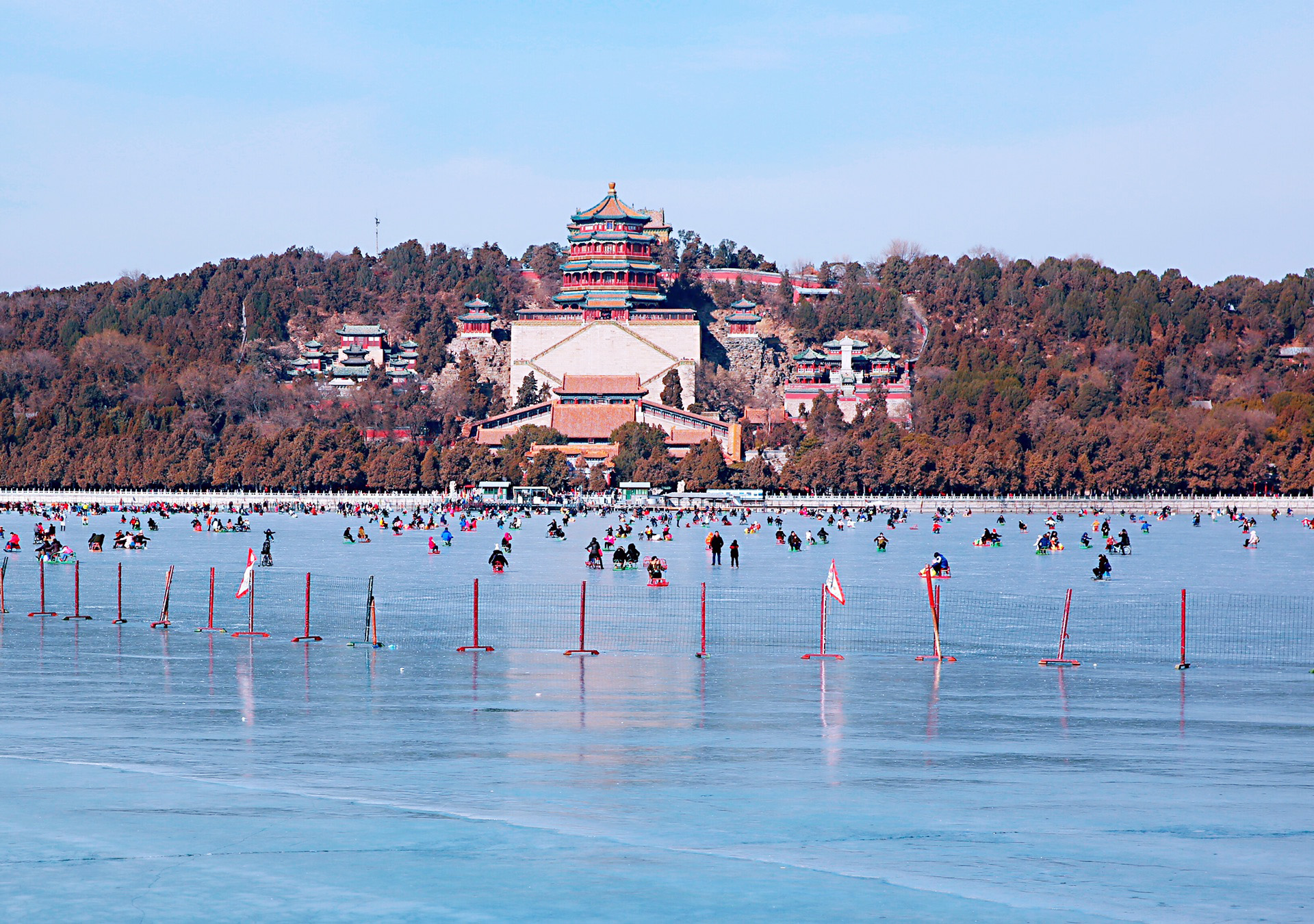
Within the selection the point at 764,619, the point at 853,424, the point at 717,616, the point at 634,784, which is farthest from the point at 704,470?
the point at 634,784

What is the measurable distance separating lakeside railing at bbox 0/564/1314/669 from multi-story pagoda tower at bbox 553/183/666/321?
461ft

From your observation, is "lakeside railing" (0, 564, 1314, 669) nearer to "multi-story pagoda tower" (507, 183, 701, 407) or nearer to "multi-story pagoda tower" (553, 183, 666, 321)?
"multi-story pagoda tower" (507, 183, 701, 407)

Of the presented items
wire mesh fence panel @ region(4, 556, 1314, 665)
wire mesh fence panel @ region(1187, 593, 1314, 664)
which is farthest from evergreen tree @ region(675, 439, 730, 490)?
wire mesh fence panel @ region(1187, 593, 1314, 664)

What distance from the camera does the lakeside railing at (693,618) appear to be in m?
29.0

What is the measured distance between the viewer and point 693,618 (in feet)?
116

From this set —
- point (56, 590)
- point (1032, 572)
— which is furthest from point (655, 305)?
point (56, 590)

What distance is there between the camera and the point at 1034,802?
15.0 meters

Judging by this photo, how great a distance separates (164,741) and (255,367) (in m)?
180

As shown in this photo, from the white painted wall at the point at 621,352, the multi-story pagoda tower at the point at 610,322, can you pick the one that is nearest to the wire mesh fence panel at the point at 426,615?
the multi-story pagoda tower at the point at 610,322

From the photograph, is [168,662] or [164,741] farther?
[168,662]

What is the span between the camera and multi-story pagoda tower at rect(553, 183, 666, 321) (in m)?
187

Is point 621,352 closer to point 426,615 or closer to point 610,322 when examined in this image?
point 610,322

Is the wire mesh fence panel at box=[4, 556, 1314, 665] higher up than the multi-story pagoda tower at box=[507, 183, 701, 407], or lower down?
lower down

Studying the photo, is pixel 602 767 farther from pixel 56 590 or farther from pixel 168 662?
pixel 56 590
